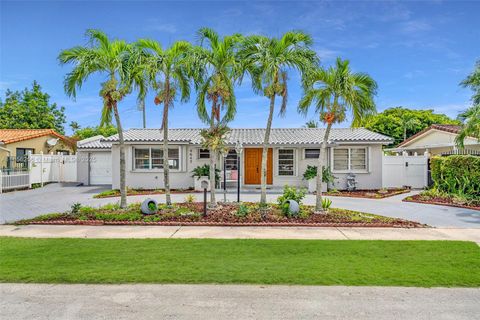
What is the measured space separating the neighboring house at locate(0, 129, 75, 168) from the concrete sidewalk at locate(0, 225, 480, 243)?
1294 centimetres

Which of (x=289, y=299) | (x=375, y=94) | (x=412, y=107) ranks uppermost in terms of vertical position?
(x=412, y=107)

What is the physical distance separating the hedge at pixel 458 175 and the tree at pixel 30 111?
37.9m

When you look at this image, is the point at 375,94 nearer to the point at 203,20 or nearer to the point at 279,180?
the point at 203,20

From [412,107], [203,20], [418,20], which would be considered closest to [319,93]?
Result: [203,20]

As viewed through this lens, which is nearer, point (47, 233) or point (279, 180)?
point (47, 233)

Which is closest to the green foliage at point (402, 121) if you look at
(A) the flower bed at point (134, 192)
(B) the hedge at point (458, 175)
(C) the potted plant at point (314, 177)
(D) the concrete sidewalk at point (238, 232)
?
(C) the potted plant at point (314, 177)

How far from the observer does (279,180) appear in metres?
18.7

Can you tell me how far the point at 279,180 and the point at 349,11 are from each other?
985 centimetres

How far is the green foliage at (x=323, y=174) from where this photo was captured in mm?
17016

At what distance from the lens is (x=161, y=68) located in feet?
34.6

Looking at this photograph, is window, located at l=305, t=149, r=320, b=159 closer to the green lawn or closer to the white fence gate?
the white fence gate

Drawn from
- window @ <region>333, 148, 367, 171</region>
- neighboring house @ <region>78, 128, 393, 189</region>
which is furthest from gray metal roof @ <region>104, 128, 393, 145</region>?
window @ <region>333, 148, 367, 171</region>

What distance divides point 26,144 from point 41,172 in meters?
4.80

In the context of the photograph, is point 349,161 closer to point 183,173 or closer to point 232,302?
point 183,173
